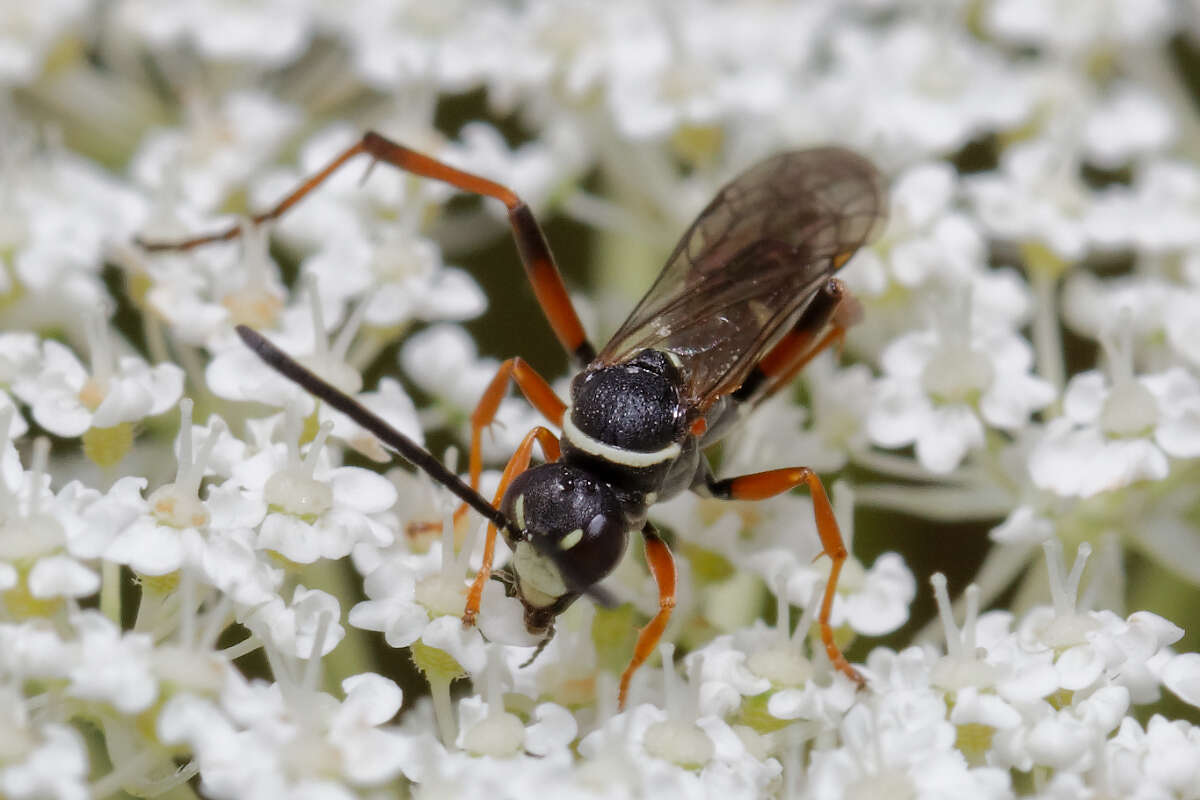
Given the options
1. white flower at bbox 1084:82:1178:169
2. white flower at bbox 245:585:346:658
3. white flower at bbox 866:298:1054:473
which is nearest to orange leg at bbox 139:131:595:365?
white flower at bbox 866:298:1054:473

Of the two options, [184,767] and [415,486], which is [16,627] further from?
[415,486]

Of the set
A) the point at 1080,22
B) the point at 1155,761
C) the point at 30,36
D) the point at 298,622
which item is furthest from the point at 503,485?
the point at 1080,22

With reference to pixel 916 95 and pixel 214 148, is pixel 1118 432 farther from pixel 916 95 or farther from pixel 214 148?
pixel 214 148

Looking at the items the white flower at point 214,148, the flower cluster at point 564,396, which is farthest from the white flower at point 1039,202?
the white flower at point 214,148

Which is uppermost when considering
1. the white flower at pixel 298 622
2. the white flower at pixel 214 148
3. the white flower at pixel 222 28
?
the white flower at pixel 222 28

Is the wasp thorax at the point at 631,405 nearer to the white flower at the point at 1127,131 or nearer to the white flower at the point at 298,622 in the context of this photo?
the white flower at the point at 298,622
